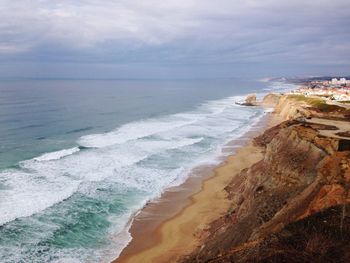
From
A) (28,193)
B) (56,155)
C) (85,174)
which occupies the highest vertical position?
(56,155)

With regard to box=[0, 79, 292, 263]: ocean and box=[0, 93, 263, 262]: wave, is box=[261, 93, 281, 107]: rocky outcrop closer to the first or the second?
box=[0, 79, 292, 263]: ocean

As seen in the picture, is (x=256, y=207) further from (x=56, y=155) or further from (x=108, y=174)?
(x=56, y=155)

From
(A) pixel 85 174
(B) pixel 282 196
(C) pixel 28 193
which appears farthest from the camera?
(A) pixel 85 174

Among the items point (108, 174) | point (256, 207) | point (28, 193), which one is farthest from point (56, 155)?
point (256, 207)

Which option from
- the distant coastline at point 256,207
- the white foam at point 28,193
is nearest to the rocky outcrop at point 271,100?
the distant coastline at point 256,207

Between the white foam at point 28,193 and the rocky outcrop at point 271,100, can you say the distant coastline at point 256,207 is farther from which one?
the rocky outcrop at point 271,100

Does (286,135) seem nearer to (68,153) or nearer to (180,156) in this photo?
(180,156)
